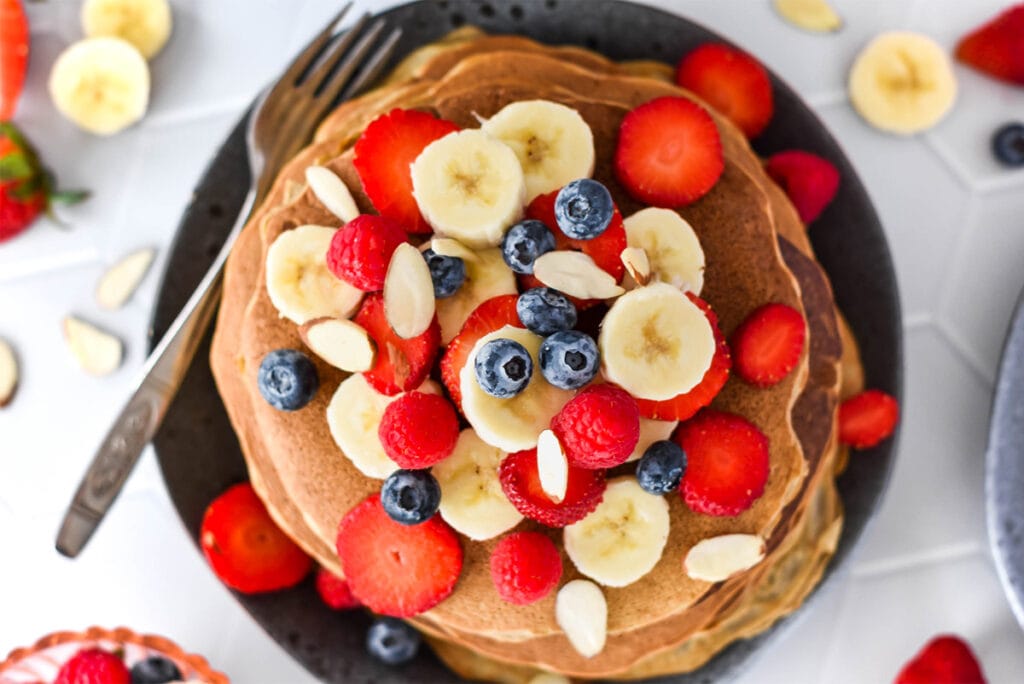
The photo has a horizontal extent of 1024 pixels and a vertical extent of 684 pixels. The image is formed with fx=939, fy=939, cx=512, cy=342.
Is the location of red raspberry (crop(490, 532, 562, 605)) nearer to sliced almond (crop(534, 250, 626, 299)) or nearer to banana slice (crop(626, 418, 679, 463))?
banana slice (crop(626, 418, 679, 463))

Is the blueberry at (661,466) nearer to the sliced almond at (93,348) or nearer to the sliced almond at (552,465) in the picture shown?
the sliced almond at (552,465)

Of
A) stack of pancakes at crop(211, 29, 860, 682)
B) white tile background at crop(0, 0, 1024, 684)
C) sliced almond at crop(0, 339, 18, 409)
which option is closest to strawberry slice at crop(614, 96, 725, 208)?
stack of pancakes at crop(211, 29, 860, 682)

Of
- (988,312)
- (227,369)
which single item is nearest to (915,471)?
(988,312)

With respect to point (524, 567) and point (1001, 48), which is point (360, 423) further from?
point (1001, 48)

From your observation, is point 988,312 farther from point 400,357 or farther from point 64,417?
point 64,417

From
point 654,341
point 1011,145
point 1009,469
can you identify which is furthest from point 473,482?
point 1011,145
